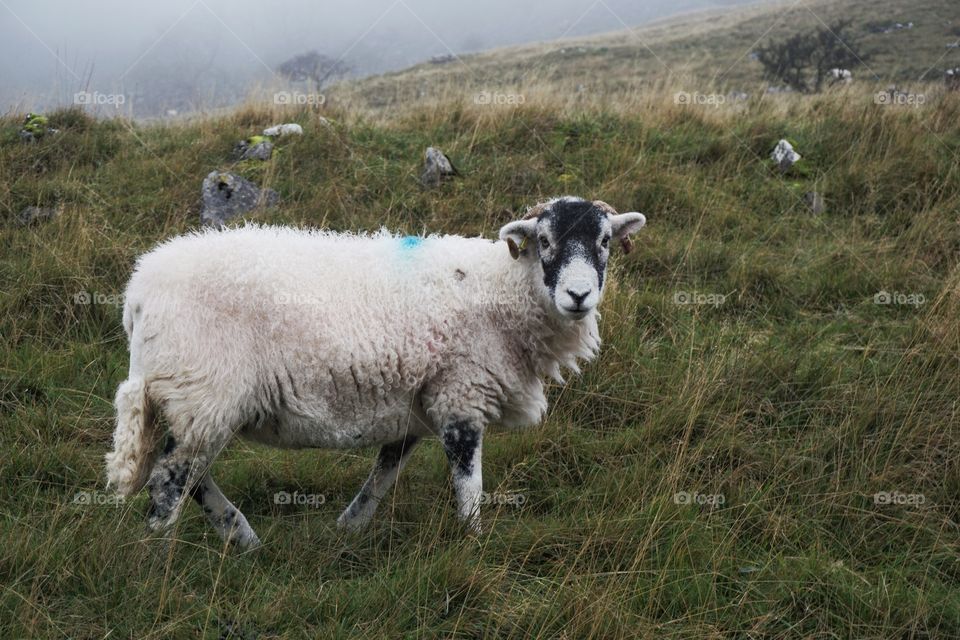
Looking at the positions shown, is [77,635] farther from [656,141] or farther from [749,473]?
[656,141]

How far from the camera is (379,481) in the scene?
4410 mm

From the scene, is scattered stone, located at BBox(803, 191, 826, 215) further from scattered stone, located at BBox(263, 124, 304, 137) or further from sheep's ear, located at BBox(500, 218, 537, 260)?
scattered stone, located at BBox(263, 124, 304, 137)

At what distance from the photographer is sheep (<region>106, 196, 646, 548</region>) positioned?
3691 mm

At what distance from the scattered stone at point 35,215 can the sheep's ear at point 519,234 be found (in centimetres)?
527

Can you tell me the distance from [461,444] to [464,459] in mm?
79

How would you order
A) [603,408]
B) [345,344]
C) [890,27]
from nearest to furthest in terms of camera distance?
[345,344] → [603,408] → [890,27]

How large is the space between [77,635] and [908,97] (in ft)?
35.3

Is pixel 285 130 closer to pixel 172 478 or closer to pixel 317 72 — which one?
pixel 317 72

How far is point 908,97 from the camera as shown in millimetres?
9969

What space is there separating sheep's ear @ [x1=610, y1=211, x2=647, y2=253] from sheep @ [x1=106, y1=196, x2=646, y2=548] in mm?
16

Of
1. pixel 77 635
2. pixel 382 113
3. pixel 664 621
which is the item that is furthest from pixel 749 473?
pixel 382 113

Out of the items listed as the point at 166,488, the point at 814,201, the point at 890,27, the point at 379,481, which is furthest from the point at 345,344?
the point at 890,27

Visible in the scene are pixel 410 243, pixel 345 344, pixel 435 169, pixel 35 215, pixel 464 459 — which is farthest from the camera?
pixel 435 169

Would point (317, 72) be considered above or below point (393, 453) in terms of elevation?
above
